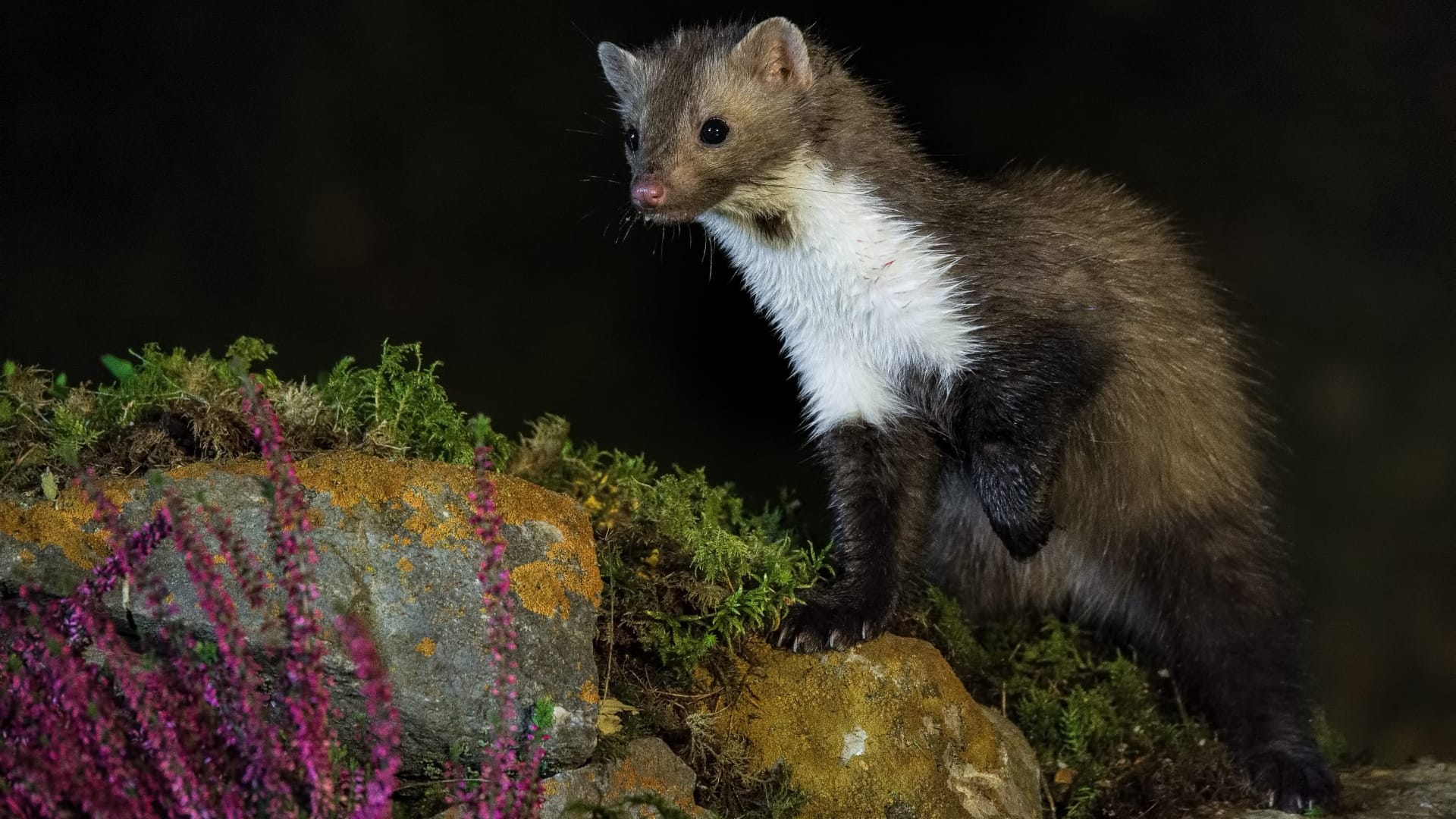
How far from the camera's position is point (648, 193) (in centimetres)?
317

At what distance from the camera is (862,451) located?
357cm

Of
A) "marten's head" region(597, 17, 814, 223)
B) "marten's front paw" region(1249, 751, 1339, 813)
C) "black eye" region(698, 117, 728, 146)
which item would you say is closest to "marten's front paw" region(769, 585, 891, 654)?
"marten's head" region(597, 17, 814, 223)

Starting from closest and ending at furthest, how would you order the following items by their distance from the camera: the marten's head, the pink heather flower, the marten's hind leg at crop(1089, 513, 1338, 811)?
1. the pink heather flower
2. the marten's head
3. the marten's hind leg at crop(1089, 513, 1338, 811)

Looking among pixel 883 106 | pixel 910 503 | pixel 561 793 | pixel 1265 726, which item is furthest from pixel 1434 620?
pixel 561 793

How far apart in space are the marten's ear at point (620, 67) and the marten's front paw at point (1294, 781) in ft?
7.77

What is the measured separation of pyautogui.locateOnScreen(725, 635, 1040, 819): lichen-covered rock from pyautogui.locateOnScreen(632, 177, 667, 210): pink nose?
3.31 ft

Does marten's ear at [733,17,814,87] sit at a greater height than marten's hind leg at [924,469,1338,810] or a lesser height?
greater

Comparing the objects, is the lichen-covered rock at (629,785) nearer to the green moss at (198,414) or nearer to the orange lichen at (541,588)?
the orange lichen at (541,588)

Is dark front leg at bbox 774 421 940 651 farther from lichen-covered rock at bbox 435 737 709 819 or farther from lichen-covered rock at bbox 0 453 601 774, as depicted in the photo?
lichen-covered rock at bbox 0 453 601 774

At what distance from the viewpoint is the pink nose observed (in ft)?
10.4

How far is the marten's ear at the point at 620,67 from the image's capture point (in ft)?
11.7

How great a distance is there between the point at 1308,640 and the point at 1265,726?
424 millimetres

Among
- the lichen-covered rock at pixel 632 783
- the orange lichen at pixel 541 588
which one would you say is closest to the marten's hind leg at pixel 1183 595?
the lichen-covered rock at pixel 632 783

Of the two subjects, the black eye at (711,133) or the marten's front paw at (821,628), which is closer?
the marten's front paw at (821,628)
